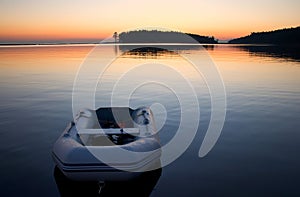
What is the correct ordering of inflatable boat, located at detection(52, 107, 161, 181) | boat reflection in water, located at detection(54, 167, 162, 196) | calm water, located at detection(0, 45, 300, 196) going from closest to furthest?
1. inflatable boat, located at detection(52, 107, 161, 181)
2. boat reflection in water, located at detection(54, 167, 162, 196)
3. calm water, located at detection(0, 45, 300, 196)

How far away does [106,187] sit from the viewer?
6.45 metres

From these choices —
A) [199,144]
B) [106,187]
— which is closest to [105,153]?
[106,187]

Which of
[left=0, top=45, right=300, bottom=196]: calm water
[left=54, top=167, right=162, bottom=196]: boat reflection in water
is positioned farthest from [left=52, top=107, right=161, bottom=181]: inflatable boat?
[left=0, top=45, right=300, bottom=196]: calm water

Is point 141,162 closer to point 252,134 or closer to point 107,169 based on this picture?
point 107,169

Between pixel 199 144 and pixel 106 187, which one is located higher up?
pixel 199 144

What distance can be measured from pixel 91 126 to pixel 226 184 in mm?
4678

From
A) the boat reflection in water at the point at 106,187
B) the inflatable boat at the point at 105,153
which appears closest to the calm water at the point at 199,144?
the boat reflection in water at the point at 106,187

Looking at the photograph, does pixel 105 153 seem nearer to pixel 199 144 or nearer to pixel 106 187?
pixel 106 187

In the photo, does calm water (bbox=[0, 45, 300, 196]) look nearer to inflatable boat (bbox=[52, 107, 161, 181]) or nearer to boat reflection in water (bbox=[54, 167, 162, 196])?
boat reflection in water (bbox=[54, 167, 162, 196])

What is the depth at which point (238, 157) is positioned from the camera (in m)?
8.12

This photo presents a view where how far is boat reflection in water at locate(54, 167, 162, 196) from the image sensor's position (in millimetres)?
6242

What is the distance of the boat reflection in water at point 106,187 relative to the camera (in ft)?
20.5

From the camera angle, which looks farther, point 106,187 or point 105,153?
point 106,187

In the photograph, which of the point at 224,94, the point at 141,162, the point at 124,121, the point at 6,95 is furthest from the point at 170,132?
the point at 6,95
